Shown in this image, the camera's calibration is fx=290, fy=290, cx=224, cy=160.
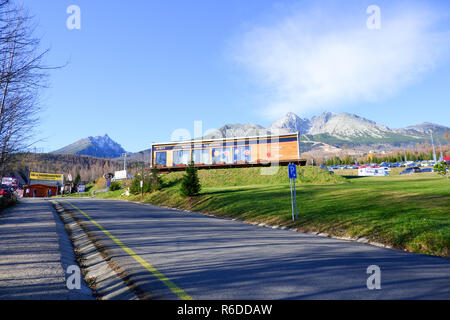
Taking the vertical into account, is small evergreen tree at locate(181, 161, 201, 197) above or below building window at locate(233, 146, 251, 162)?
below

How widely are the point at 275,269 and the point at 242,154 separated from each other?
38.3 metres

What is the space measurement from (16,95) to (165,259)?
11000 millimetres

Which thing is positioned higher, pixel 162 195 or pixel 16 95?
pixel 16 95

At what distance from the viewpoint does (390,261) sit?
20.4 feet

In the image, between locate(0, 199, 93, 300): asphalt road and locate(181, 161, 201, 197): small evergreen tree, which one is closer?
locate(0, 199, 93, 300): asphalt road

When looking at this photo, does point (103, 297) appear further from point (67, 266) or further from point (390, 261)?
point (390, 261)

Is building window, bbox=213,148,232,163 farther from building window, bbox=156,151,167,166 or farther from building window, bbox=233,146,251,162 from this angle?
building window, bbox=156,151,167,166

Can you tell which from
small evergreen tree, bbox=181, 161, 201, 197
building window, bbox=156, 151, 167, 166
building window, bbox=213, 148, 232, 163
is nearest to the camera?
small evergreen tree, bbox=181, 161, 201, 197

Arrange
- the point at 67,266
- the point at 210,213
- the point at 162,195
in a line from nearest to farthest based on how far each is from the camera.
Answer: the point at 67,266
the point at 210,213
the point at 162,195

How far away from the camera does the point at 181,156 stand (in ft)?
151

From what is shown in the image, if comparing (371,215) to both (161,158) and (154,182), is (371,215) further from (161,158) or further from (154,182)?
(161,158)

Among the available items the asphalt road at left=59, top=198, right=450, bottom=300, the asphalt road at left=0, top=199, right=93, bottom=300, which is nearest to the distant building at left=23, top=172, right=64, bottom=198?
the asphalt road at left=0, top=199, right=93, bottom=300

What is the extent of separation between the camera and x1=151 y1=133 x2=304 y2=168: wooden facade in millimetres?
41969
